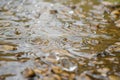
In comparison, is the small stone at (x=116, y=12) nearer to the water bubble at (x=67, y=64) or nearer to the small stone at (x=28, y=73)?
the water bubble at (x=67, y=64)

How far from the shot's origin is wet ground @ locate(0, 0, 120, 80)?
110 inches

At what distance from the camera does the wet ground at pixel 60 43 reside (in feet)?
9.18

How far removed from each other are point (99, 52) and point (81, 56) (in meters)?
0.28

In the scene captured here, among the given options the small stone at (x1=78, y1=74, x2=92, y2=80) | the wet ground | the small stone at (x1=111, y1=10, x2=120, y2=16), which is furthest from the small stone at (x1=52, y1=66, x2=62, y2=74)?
the small stone at (x1=111, y1=10, x2=120, y2=16)

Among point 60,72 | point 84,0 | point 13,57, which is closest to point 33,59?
point 13,57

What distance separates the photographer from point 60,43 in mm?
3701

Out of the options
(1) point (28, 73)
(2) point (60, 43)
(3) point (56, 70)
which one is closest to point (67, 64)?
(3) point (56, 70)

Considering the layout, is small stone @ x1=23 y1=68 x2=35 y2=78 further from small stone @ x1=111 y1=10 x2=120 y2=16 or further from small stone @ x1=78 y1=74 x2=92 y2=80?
small stone @ x1=111 y1=10 x2=120 y2=16

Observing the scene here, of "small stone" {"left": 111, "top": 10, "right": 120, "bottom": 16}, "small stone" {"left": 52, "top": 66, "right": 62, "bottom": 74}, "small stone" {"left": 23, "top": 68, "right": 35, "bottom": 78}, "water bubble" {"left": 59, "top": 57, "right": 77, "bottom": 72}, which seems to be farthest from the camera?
"small stone" {"left": 111, "top": 10, "right": 120, "bottom": 16}

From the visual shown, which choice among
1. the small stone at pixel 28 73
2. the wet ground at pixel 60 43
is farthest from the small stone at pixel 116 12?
the small stone at pixel 28 73

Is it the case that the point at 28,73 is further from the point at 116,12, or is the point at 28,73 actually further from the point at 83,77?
the point at 116,12

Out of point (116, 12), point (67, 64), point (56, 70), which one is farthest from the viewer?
point (116, 12)

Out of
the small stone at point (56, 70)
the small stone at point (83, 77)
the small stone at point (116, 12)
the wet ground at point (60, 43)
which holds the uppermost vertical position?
→ the small stone at point (116, 12)

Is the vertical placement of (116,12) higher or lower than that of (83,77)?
higher
